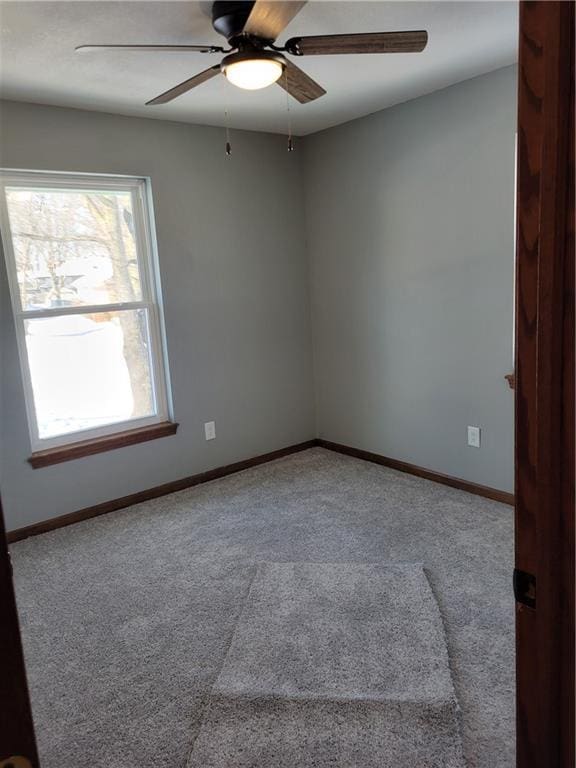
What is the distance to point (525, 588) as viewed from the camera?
79 cm

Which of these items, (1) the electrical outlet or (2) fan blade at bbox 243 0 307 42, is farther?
(1) the electrical outlet

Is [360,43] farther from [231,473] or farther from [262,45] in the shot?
[231,473]

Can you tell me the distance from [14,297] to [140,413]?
1.07 m

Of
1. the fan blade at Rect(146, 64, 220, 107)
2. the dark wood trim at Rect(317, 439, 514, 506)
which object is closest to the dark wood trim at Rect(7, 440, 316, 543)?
the dark wood trim at Rect(317, 439, 514, 506)

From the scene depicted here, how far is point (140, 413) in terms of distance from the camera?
378 centimetres

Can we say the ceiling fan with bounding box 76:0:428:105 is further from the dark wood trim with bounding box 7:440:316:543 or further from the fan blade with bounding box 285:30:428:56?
the dark wood trim with bounding box 7:440:316:543

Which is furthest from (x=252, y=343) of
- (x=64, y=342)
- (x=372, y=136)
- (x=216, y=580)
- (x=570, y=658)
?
(x=570, y=658)

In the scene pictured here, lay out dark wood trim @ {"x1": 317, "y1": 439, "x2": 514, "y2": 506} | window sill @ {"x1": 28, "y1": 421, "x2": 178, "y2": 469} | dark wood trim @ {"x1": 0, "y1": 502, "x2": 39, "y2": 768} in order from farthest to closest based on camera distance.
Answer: dark wood trim @ {"x1": 317, "y1": 439, "x2": 514, "y2": 506}
window sill @ {"x1": 28, "y1": 421, "x2": 178, "y2": 469}
dark wood trim @ {"x1": 0, "y1": 502, "x2": 39, "y2": 768}

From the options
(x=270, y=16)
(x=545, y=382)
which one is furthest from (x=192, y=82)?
(x=545, y=382)

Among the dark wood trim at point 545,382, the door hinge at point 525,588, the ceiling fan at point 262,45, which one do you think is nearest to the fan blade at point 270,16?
the ceiling fan at point 262,45

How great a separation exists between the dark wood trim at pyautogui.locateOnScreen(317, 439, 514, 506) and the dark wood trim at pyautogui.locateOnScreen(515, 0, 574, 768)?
8.84 feet

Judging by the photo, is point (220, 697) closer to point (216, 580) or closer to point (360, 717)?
point (360, 717)

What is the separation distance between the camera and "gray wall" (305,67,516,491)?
125 inches

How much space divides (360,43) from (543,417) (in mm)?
1687
